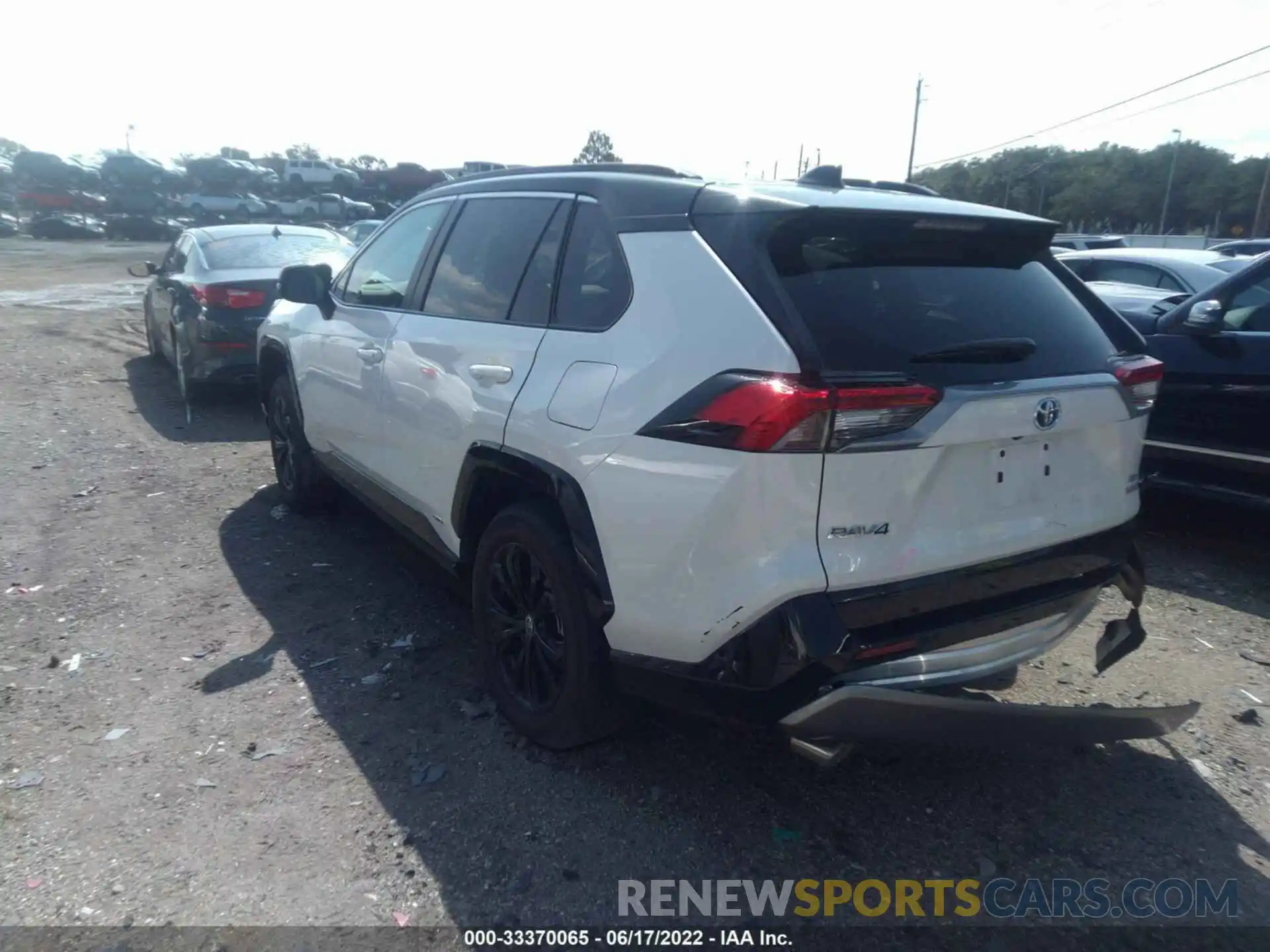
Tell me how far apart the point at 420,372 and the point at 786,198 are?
1838 millimetres

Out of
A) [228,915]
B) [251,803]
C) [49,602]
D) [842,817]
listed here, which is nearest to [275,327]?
[49,602]

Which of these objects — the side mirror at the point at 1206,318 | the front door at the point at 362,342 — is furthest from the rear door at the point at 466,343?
the side mirror at the point at 1206,318

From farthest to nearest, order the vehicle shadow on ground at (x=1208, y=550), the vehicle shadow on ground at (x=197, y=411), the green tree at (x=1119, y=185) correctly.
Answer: the green tree at (x=1119, y=185)
the vehicle shadow on ground at (x=197, y=411)
the vehicle shadow on ground at (x=1208, y=550)

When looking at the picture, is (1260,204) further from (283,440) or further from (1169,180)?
(283,440)

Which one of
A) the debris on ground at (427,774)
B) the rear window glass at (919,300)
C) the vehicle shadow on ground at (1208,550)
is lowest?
the debris on ground at (427,774)

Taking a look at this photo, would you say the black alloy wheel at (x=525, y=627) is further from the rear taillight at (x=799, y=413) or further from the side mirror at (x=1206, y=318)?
the side mirror at (x=1206, y=318)

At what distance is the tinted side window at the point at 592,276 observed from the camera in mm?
2967

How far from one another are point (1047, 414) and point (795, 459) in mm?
840

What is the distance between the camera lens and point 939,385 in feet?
8.21

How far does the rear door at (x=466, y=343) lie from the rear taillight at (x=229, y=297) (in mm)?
5030

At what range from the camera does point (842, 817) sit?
3086mm

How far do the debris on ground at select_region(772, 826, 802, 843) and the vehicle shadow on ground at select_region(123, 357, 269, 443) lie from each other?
6419mm

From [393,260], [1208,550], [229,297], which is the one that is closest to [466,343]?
[393,260]

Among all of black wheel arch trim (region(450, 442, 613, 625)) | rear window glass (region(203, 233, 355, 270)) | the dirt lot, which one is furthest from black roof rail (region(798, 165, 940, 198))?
rear window glass (region(203, 233, 355, 270))
